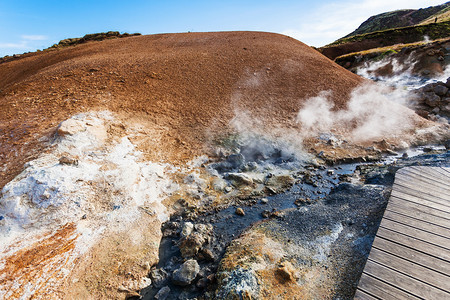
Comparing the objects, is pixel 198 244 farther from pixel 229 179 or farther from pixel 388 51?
pixel 388 51

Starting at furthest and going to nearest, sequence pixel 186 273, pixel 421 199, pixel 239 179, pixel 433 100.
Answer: pixel 433 100
pixel 239 179
pixel 421 199
pixel 186 273

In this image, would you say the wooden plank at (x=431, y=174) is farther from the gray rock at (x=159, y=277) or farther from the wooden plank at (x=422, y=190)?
the gray rock at (x=159, y=277)

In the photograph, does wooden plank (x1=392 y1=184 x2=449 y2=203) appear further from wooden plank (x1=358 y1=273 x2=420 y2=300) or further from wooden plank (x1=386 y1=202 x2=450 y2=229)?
wooden plank (x1=358 y1=273 x2=420 y2=300)

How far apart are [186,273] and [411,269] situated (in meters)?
3.27

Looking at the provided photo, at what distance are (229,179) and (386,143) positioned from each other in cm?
598

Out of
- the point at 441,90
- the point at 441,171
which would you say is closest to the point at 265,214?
the point at 441,171

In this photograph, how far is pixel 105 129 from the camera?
7.14 metres

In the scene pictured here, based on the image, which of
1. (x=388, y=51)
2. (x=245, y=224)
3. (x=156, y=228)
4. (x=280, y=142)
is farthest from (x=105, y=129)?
(x=388, y=51)

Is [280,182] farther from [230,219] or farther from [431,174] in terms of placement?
[431,174]

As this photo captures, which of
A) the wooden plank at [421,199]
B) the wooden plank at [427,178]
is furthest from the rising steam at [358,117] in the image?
the wooden plank at [421,199]

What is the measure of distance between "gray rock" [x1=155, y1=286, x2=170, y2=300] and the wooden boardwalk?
2795 mm

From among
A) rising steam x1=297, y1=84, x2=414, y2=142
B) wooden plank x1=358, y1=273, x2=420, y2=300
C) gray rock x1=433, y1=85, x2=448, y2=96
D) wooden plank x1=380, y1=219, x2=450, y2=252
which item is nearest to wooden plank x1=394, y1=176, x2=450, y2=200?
wooden plank x1=380, y1=219, x2=450, y2=252

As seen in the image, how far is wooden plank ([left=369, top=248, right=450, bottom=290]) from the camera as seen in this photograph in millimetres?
2980

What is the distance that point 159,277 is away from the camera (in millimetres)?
4223
